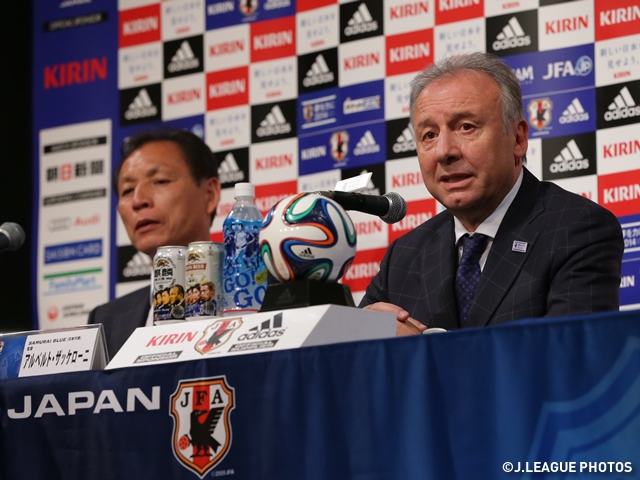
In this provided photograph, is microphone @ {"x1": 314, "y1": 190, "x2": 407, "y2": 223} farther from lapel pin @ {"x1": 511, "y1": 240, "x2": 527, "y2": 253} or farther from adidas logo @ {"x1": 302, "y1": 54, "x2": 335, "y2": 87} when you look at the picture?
adidas logo @ {"x1": 302, "y1": 54, "x2": 335, "y2": 87}

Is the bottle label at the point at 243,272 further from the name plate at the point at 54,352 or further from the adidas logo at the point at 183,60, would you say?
the adidas logo at the point at 183,60

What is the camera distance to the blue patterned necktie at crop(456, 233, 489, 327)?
2.27m

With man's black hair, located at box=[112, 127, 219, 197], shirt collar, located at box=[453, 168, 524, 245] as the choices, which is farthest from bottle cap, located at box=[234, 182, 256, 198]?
man's black hair, located at box=[112, 127, 219, 197]

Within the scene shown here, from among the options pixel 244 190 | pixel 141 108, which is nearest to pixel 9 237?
pixel 244 190

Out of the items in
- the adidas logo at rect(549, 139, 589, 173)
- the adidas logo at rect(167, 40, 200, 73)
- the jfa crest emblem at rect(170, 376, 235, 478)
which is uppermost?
the adidas logo at rect(167, 40, 200, 73)

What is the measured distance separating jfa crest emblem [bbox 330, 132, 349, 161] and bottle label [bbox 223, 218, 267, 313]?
1792 millimetres

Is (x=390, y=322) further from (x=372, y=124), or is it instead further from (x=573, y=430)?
(x=372, y=124)

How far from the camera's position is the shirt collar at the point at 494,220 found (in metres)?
2.36

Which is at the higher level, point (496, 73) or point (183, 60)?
point (183, 60)

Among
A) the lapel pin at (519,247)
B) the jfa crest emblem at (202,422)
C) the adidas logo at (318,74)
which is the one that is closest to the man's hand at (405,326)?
the lapel pin at (519,247)

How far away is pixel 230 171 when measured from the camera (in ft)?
12.8

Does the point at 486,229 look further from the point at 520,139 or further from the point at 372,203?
the point at 372,203

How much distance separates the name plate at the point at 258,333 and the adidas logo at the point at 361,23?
2.29 meters

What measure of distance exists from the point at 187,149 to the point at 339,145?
0.61m
